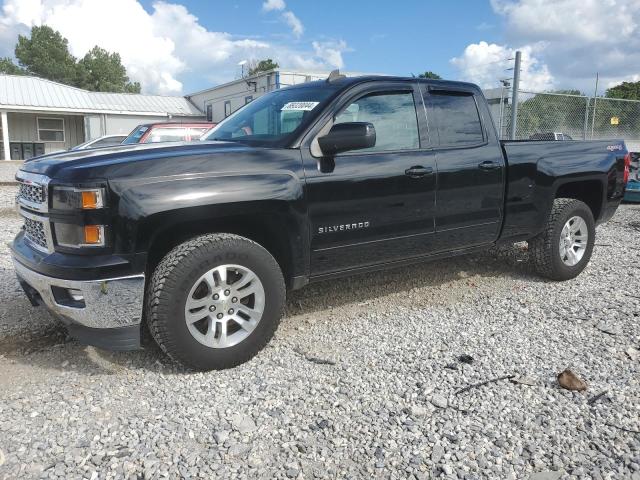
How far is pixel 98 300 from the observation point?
2934 mm

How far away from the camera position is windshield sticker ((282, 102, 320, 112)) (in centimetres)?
383

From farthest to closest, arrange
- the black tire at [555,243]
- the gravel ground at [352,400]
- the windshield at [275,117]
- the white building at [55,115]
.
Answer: the white building at [55,115]
the black tire at [555,243]
the windshield at [275,117]
the gravel ground at [352,400]

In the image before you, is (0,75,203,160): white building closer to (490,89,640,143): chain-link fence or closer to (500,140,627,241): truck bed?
(490,89,640,143): chain-link fence

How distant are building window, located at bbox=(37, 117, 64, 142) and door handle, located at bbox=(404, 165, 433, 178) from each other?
94.3 feet

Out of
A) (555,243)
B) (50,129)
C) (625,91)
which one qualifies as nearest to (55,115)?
(50,129)

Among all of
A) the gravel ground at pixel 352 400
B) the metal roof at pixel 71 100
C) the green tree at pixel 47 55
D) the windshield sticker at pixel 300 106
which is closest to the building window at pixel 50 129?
the metal roof at pixel 71 100

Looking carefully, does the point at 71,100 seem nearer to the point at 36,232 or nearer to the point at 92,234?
the point at 36,232

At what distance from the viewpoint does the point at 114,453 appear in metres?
2.49

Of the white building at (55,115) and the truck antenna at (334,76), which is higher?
the white building at (55,115)

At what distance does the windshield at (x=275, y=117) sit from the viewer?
148 inches

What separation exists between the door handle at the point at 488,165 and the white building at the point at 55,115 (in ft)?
86.3

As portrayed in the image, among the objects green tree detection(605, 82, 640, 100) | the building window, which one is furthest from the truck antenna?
green tree detection(605, 82, 640, 100)

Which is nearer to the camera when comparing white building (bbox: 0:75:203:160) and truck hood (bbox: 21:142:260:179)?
truck hood (bbox: 21:142:260:179)

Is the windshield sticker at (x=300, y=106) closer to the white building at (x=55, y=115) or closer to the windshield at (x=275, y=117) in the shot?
the windshield at (x=275, y=117)
